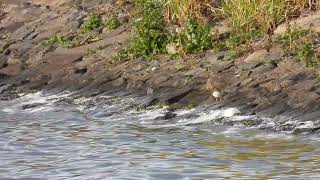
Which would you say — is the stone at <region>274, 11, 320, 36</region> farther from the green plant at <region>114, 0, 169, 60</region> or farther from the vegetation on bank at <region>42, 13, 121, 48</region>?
the vegetation on bank at <region>42, 13, 121, 48</region>

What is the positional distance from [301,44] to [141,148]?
4479 mm

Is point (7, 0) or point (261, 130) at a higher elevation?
point (7, 0)

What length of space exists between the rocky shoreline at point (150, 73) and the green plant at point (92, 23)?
39cm

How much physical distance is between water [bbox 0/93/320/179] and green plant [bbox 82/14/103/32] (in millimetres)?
5070

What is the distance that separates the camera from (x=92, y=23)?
18500 millimetres

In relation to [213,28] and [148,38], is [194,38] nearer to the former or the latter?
[213,28]

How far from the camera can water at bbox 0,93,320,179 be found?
8711 millimetres

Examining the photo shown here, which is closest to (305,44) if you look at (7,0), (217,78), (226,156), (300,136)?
(217,78)

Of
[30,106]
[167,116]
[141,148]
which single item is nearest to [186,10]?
[30,106]

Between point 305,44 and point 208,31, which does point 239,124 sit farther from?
point 208,31

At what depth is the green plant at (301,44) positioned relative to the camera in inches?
514

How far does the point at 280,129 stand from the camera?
1081cm

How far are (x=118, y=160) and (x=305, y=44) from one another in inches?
199

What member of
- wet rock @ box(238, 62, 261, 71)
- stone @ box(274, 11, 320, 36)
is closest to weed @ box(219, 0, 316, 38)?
stone @ box(274, 11, 320, 36)
